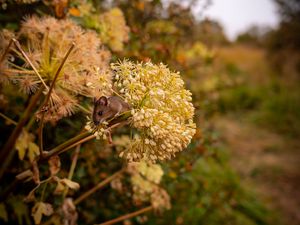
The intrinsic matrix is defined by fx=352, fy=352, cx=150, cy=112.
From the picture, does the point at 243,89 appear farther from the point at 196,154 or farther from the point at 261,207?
the point at 196,154

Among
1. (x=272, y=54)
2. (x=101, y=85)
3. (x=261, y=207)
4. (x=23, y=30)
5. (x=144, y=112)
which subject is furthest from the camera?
(x=272, y=54)

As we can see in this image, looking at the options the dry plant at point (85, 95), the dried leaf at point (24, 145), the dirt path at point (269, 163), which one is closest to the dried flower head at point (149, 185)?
the dry plant at point (85, 95)

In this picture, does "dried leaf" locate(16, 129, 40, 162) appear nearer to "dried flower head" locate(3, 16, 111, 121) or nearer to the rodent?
"dried flower head" locate(3, 16, 111, 121)

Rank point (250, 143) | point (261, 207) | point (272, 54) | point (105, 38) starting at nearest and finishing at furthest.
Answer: point (105, 38) → point (261, 207) → point (250, 143) → point (272, 54)

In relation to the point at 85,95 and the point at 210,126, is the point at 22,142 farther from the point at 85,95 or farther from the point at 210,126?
the point at 210,126

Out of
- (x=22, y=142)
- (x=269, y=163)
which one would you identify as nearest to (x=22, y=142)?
(x=22, y=142)

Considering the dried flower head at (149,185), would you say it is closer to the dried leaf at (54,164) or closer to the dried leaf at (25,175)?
the dried leaf at (54,164)

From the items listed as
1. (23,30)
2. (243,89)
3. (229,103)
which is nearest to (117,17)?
(23,30)
